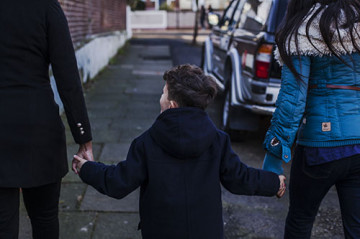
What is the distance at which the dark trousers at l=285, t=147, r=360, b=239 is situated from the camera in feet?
6.64

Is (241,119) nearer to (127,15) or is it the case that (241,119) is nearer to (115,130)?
(115,130)

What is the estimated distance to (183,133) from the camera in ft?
5.70

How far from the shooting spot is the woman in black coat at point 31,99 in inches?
74.5

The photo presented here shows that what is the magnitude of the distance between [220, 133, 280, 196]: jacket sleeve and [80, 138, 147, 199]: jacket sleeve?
1.25 ft

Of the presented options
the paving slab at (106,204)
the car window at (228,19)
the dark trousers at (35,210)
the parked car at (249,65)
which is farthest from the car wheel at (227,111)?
the dark trousers at (35,210)

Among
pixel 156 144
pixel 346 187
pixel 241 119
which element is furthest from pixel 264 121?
pixel 156 144

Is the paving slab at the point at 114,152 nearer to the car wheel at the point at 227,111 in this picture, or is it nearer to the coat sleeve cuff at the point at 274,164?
the car wheel at the point at 227,111

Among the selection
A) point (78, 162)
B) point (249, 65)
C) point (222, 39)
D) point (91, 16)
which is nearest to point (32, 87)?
point (78, 162)

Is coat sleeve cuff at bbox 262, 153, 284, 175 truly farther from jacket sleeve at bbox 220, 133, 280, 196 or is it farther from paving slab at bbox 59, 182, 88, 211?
paving slab at bbox 59, 182, 88, 211

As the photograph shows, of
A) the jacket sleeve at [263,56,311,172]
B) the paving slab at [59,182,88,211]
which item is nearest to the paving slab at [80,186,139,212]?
the paving slab at [59,182,88,211]

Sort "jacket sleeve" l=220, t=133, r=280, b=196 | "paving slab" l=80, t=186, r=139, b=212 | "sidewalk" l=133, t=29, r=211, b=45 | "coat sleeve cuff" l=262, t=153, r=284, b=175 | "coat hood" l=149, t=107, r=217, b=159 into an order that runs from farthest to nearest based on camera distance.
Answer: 1. "sidewalk" l=133, t=29, r=211, b=45
2. "paving slab" l=80, t=186, r=139, b=212
3. "coat sleeve cuff" l=262, t=153, r=284, b=175
4. "jacket sleeve" l=220, t=133, r=280, b=196
5. "coat hood" l=149, t=107, r=217, b=159

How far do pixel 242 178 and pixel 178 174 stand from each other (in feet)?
1.03

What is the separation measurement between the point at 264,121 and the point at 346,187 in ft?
14.2

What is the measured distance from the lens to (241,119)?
16.2 ft
